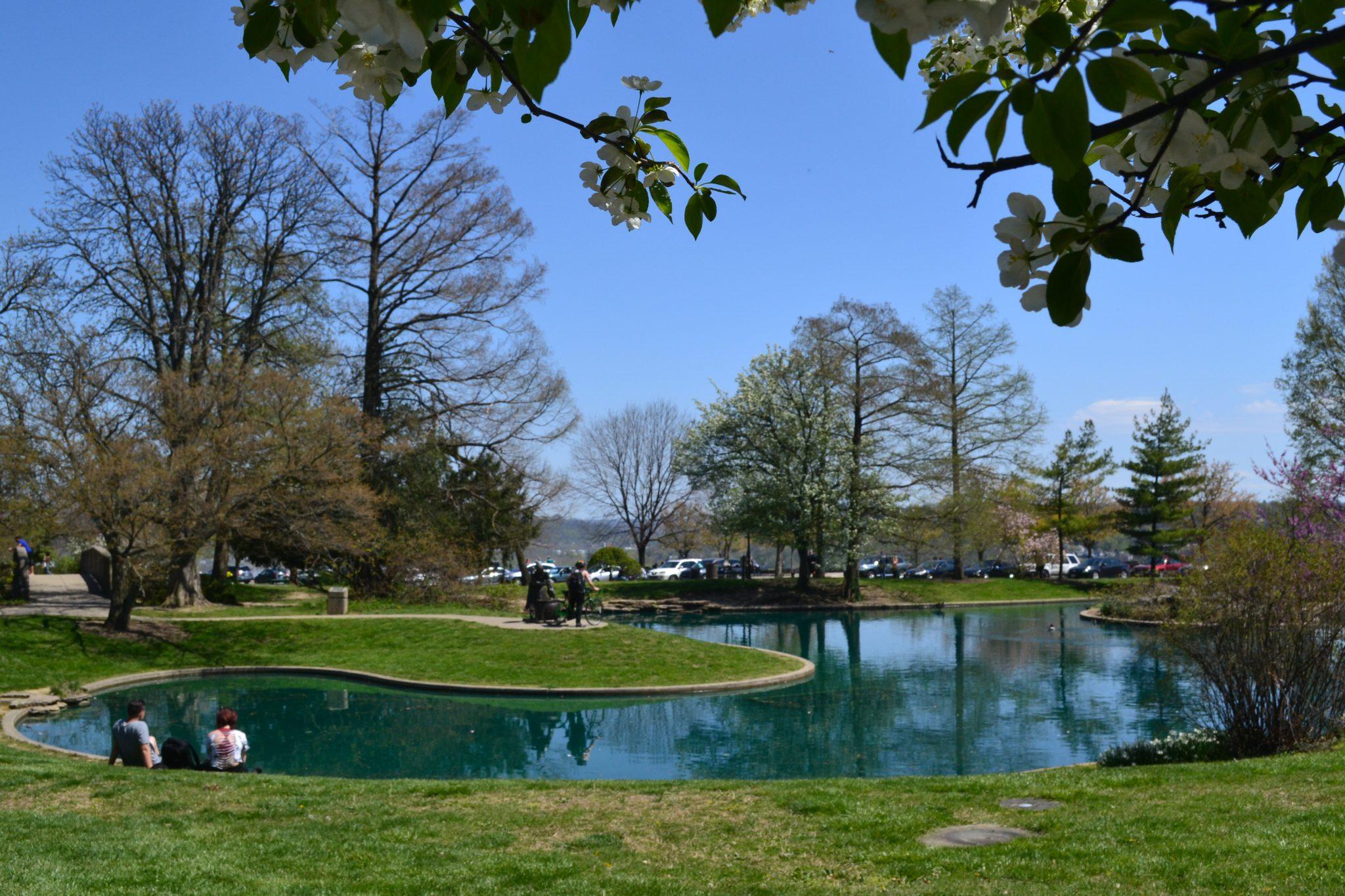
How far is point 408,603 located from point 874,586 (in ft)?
68.9

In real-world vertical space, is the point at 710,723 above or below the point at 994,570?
below

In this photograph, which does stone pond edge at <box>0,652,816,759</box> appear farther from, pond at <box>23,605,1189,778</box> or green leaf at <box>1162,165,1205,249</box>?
Result: green leaf at <box>1162,165,1205,249</box>

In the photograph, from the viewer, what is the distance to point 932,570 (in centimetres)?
5984

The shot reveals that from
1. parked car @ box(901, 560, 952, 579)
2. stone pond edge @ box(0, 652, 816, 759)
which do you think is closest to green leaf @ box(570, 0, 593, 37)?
stone pond edge @ box(0, 652, 816, 759)

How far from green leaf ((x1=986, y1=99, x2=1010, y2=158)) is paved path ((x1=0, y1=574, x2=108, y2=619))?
23599 millimetres

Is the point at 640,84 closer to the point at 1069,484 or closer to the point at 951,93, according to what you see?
the point at 951,93

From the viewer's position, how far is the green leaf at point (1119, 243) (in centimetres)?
172

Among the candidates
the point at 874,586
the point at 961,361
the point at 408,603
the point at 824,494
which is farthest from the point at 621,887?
the point at 961,361

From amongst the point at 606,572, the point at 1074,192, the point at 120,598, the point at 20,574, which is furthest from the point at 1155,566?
the point at 1074,192

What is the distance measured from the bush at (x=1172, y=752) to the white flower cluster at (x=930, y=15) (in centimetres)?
1161

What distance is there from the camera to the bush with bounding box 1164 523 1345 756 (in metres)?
11.6

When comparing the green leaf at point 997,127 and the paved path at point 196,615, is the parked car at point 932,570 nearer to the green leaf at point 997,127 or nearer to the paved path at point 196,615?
the paved path at point 196,615

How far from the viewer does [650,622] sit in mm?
34219

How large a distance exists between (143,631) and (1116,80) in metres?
23.0
